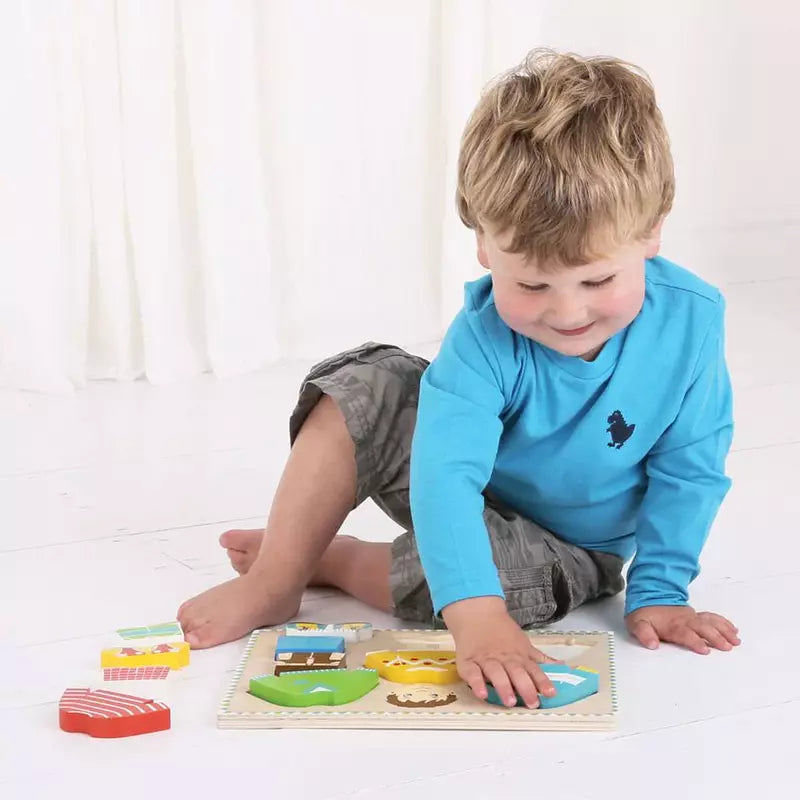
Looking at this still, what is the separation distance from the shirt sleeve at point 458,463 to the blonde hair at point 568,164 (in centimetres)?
12

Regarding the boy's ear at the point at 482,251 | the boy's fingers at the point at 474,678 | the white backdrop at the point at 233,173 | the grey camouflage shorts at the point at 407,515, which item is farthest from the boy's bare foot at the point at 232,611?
the white backdrop at the point at 233,173

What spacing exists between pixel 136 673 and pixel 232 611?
0.32 feet

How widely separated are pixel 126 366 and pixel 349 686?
1.12m

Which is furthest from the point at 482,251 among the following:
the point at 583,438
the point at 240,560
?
the point at 240,560

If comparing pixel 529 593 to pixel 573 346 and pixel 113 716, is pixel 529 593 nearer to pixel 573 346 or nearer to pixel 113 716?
pixel 573 346

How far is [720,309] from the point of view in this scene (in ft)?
Answer: 3.53

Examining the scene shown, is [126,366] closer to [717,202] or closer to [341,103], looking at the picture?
[341,103]

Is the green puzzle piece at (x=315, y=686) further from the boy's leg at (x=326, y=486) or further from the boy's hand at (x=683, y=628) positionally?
the boy's hand at (x=683, y=628)

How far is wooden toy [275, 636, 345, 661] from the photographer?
1028 millimetres

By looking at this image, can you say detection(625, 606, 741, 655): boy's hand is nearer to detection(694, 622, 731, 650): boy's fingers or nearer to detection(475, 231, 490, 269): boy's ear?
detection(694, 622, 731, 650): boy's fingers

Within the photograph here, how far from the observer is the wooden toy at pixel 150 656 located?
41.1 inches

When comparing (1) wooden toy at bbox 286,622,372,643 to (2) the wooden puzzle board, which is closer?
(2) the wooden puzzle board

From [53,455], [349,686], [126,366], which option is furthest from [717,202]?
[349,686]

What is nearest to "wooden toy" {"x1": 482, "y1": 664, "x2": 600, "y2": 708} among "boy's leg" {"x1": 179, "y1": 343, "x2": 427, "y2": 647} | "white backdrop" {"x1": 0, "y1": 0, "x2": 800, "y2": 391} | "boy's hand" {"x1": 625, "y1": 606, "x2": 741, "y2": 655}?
"boy's hand" {"x1": 625, "y1": 606, "x2": 741, "y2": 655}
